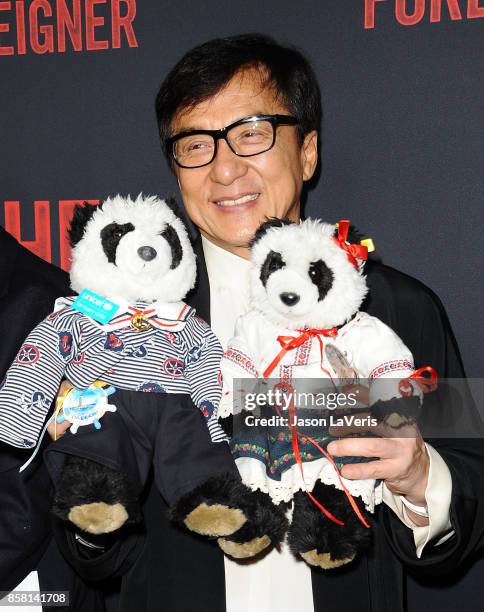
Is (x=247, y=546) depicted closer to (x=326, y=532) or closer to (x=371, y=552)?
(x=326, y=532)

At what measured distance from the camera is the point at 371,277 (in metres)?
1.22

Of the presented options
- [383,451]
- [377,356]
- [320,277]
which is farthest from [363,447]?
[320,277]

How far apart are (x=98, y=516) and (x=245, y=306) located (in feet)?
1.53

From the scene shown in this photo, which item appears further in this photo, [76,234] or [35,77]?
[35,77]

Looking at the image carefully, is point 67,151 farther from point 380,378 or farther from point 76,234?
point 380,378

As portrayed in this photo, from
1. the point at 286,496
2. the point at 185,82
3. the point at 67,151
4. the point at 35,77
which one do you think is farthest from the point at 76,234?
the point at 35,77

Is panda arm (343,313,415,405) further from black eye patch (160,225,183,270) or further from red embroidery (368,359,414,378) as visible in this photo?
black eye patch (160,225,183,270)

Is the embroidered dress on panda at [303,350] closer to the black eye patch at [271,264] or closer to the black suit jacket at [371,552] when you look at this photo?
the black eye patch at [271,264]

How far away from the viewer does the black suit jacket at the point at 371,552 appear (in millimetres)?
1060

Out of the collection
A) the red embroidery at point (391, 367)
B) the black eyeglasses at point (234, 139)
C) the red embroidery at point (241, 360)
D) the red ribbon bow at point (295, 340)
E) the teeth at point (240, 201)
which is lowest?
the red embroidery at point (391, 367)

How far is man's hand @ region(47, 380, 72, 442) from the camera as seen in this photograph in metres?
0.97

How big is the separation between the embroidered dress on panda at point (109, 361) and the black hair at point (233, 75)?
385mm

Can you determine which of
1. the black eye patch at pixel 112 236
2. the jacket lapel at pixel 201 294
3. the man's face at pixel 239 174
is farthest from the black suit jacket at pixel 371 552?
the black eye patch at pixel 112 236

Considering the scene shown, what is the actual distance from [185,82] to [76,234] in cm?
34
